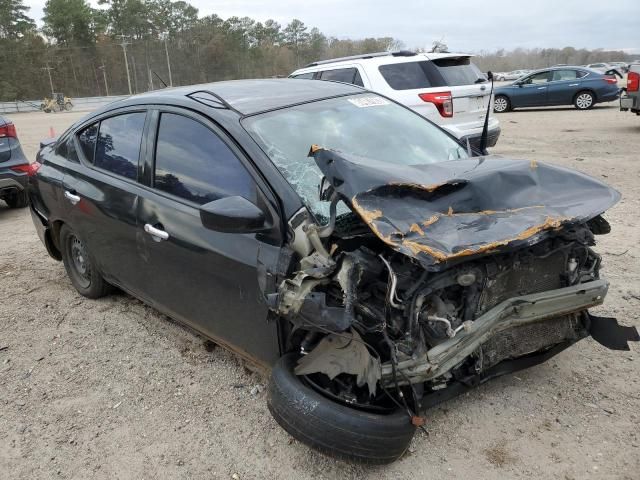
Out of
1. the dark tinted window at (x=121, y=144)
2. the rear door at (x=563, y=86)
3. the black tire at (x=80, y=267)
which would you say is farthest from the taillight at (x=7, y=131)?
the rear door at (x=563, y=86)

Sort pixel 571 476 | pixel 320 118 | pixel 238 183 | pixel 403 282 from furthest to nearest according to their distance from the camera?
pixel 320 118 < pixel 238 183 < pixel 571 476 < pixel 403 282

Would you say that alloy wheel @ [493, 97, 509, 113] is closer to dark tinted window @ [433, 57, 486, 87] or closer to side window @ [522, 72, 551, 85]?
side window @ [522, 72, 551, 85]

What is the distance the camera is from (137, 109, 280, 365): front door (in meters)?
2.65

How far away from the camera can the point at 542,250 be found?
245cm

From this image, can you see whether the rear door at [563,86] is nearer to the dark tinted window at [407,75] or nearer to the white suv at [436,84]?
the white suv at [436,84]

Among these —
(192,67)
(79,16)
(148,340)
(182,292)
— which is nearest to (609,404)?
(182,292)

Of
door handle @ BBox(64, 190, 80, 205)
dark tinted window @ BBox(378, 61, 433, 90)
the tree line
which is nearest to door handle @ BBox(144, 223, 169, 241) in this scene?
door handle @ BBox(64, 190, 80, 205)

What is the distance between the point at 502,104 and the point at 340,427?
1831 cm

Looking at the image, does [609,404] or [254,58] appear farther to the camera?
[254,58]

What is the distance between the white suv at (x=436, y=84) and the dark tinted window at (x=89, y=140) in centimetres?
474

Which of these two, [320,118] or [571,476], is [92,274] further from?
[571,476]

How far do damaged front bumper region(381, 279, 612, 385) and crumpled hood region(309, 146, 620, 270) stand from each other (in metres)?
0.38

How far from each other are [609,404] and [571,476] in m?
0.62

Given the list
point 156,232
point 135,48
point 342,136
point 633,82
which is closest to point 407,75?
point 342,136
